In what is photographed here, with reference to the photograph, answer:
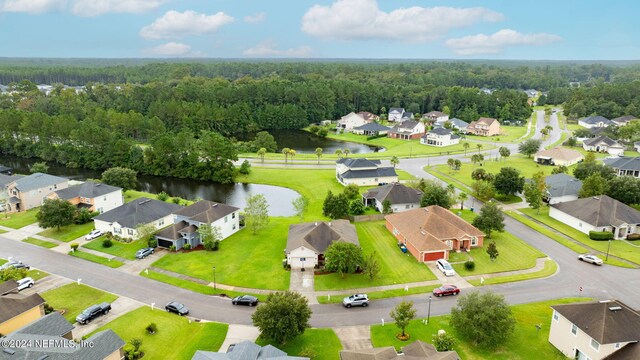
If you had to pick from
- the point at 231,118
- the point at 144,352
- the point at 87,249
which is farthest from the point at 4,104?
the point at 144,352

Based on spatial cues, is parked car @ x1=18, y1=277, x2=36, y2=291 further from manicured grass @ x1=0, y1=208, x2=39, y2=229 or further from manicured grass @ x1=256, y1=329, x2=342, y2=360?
manicured grass @ x1=256, y1=329, x2=342, y2=360

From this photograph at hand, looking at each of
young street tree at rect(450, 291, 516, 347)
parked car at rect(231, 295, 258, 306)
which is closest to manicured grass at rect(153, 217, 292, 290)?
parked car at rect(231, 295, 258, 306)

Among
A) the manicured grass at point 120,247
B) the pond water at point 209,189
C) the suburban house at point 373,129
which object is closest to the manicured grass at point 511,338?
the manicured grass at point 120,247

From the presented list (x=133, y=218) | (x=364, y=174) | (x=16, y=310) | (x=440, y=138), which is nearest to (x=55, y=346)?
(x=16, y=310)

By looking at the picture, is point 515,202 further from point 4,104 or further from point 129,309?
point 4,104

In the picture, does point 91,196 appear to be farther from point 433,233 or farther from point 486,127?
point 486,127

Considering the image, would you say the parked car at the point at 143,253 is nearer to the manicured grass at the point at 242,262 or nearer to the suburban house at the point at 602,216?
the manicured grass at the point at 242,262
